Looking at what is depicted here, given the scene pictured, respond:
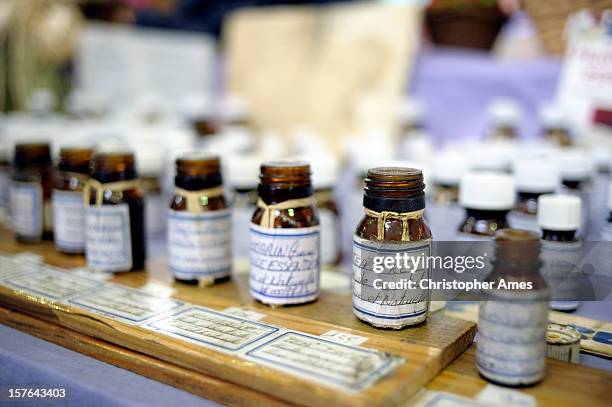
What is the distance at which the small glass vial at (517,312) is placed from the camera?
50 cm

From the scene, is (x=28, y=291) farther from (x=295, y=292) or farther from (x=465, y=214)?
(x=465, y=214)

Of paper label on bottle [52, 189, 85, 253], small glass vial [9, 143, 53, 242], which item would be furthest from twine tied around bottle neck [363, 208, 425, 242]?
small glass vial [9, 143, 53, 242]

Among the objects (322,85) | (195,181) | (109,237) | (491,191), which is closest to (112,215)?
(109,237)

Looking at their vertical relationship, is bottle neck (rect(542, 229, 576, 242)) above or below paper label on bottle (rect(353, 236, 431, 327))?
above

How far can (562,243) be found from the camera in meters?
0.64

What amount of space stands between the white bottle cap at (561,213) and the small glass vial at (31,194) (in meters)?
0.72

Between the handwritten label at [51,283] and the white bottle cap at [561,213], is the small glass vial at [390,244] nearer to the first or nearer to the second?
the white bottle cap at [561,213]

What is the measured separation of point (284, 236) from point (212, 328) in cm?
12

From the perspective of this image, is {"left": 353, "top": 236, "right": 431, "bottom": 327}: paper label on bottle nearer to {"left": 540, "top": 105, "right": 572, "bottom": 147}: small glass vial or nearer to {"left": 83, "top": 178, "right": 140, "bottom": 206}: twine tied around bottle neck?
{"left": 83, "top": 178, "right": 140, "bottom": 206}: twine tied around bottle neck

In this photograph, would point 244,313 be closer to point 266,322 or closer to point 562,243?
point 266,322

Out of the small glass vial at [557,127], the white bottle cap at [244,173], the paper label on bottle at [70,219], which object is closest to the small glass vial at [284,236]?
the white bottle cap at [244,173]

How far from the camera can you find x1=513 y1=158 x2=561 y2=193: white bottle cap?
77cm

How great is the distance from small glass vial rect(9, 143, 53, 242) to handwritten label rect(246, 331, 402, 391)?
0.53 metres

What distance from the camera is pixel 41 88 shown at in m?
1.90
